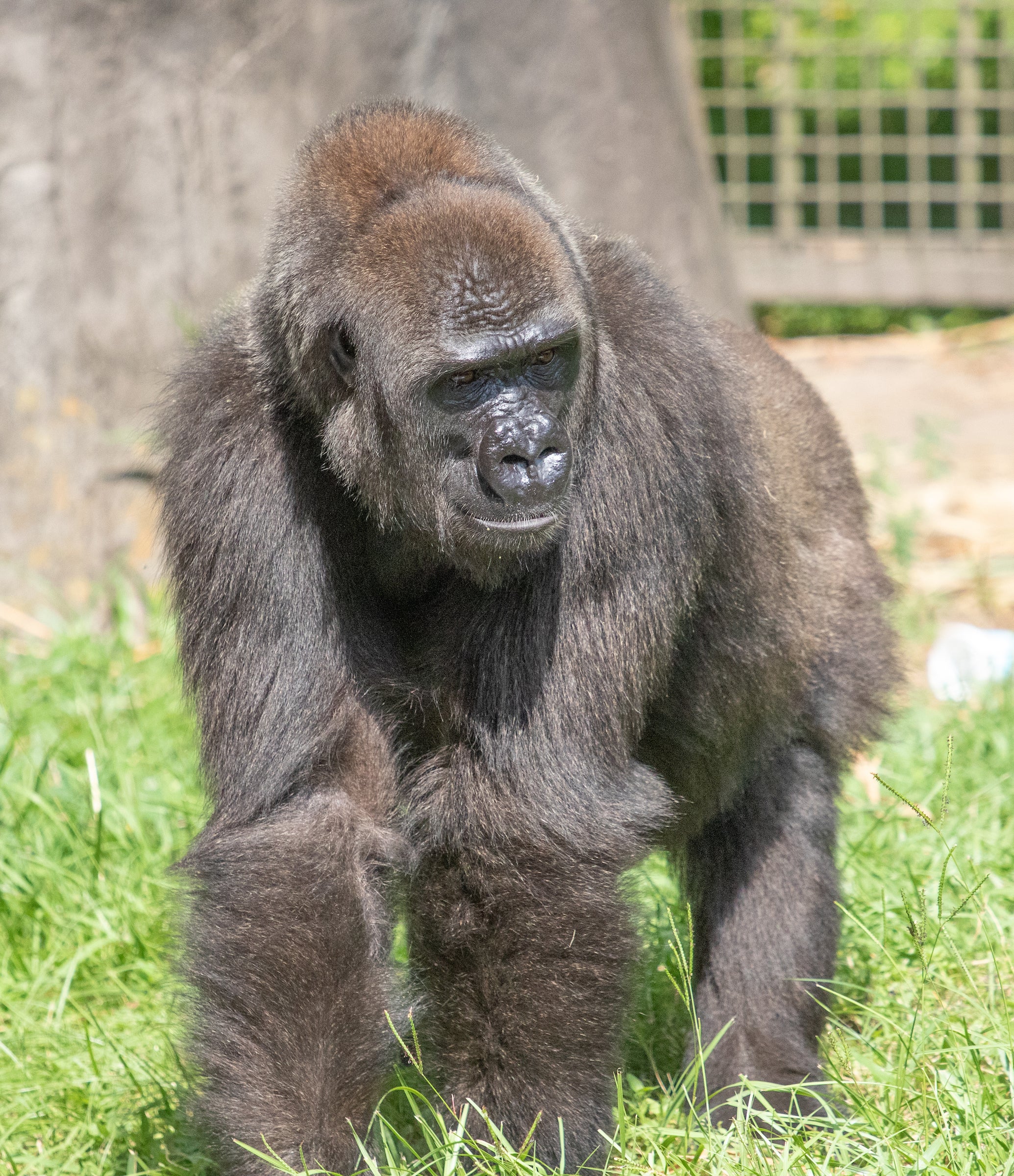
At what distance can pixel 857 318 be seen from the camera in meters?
12.2

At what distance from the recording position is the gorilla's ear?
2922 millimetres

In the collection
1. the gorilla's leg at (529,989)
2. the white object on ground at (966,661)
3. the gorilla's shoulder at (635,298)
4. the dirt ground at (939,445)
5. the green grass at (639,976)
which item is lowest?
the dirt ground at (939,445)

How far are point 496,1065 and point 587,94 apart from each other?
16.8 ft

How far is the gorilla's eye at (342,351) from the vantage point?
9.59 ft

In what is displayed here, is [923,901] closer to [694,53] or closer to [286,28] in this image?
[286,28]

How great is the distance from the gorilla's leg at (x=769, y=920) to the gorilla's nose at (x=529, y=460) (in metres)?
1.14

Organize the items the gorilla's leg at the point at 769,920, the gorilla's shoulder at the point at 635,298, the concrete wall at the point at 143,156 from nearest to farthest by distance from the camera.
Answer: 1. the gorilla's shoulder at the point at 635,298
2. the gorilla's leg at the point at 769,920
3. the concrete wall at the point at 143,156

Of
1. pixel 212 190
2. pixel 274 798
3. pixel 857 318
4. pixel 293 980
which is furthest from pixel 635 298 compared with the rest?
pixel 857 318

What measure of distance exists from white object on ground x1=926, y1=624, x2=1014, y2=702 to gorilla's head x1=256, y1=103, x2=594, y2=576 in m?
2.78

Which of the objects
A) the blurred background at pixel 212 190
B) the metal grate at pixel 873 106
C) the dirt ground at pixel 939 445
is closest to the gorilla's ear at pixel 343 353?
the blurred background at pixel 212 190

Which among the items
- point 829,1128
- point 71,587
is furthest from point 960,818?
point 71,587

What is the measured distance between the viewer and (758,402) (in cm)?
343

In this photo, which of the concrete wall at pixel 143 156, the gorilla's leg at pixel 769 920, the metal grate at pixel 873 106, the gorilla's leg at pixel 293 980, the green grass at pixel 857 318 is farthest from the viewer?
the green grass at pixel 857 318

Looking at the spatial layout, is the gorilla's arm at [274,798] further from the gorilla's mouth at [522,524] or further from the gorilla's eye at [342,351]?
the gorilla's mouth at [522,524]
